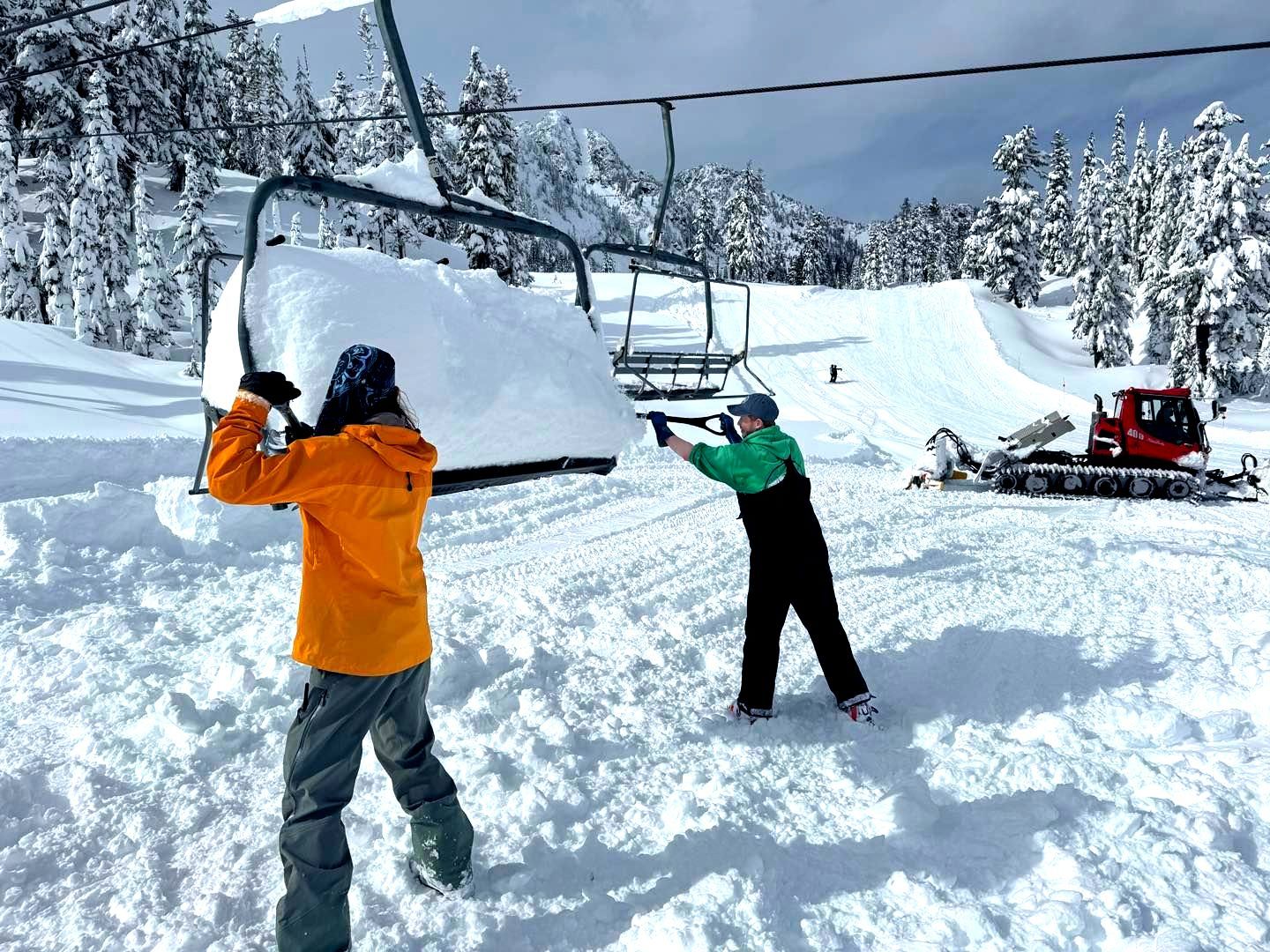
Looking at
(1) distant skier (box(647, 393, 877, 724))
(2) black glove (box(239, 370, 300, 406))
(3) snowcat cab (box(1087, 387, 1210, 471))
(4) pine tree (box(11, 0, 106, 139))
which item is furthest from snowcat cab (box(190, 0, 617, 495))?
(4) pine tree (box(11, 0, 106, 139))

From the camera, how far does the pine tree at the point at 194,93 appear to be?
39.1 m

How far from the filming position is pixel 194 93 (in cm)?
4156

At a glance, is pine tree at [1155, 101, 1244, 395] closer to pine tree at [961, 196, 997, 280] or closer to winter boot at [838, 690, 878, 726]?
pine tree at [961, 196, 997, 280]

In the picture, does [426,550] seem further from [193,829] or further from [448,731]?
[193,829]

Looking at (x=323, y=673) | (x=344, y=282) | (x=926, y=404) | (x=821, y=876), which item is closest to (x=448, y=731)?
(x=323, y=673)

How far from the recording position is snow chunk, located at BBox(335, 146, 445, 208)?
2996 mm

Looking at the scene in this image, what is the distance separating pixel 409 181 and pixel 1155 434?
1334 centimetres

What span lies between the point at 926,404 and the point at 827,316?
1600 cm

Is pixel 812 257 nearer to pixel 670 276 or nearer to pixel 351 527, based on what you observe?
pixel 670 276

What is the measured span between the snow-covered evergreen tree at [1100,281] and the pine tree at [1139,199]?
1.85m

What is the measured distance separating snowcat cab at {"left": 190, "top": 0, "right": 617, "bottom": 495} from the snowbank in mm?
41

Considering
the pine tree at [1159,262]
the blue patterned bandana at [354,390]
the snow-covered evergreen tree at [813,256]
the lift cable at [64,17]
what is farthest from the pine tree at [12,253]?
the snow-covered evergreen tree at [813,256]

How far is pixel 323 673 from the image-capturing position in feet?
7.68

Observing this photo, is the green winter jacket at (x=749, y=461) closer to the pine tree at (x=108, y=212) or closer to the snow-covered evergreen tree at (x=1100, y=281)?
the pine tree at (x=108, y=212)
